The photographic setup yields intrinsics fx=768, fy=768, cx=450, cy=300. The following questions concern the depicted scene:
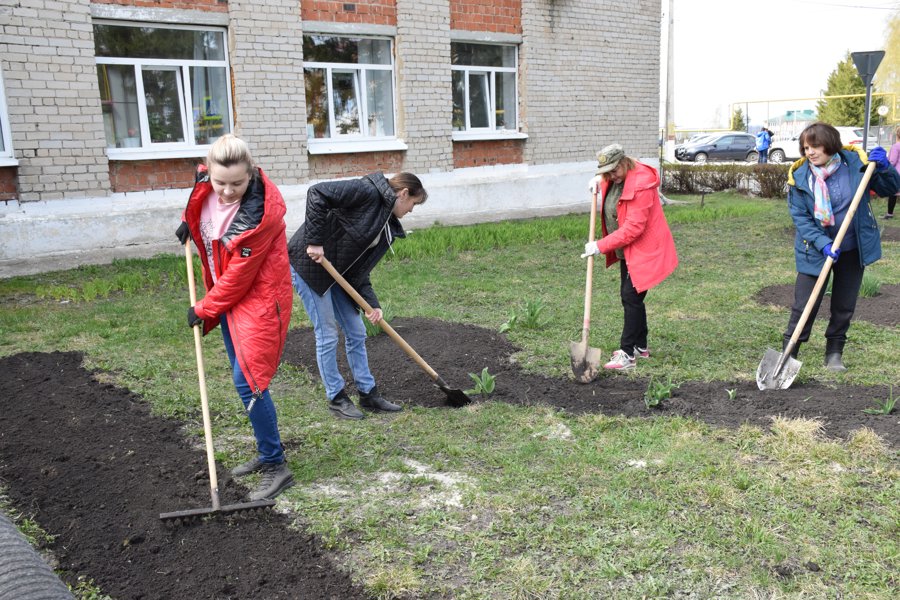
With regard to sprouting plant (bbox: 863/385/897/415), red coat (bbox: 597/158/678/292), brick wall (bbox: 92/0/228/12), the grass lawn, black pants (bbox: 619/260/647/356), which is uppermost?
brick wall (bbox: 92/0/228/12)

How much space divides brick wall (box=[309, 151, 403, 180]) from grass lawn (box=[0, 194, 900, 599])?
5479mm

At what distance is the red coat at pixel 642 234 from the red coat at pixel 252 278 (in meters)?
2.58

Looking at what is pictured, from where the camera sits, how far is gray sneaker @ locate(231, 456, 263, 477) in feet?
12.1

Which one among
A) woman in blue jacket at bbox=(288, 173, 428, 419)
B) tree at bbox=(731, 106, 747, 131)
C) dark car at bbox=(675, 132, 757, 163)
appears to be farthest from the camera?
tree at bbox=(731, 106, 747, 131)

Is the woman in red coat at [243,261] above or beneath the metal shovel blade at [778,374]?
above

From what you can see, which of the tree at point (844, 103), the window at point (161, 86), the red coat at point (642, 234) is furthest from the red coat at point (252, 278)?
the tree at point (844, 103)

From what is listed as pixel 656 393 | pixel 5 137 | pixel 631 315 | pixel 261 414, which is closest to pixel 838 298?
pixel 631 315

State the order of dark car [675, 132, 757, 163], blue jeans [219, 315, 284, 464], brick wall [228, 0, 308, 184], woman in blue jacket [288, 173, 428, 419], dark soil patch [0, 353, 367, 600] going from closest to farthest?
dark soil patch [0, 353, 367, 600]
blue jeans [219, 315, 284, 464]
woman in blue jacket [288, 173, 428, 419]
brick wall [228, 0, 308, 184]
dark car [675, 132, 757, 163]

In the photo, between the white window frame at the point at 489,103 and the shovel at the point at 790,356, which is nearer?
the shovel at the point at 790,356

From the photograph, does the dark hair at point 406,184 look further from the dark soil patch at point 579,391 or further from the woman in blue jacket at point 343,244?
the dark soil patch at point 579,391

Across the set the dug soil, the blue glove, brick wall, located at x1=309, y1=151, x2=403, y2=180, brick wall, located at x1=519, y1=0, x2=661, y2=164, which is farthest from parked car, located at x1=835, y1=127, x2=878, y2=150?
the blue glove

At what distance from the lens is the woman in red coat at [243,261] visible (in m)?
3.16

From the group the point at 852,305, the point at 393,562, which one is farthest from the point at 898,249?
the point at 393,562

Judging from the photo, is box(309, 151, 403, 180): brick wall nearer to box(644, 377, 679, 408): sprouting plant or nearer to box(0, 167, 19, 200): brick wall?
box(0, 167, 19, 200): brick wall
